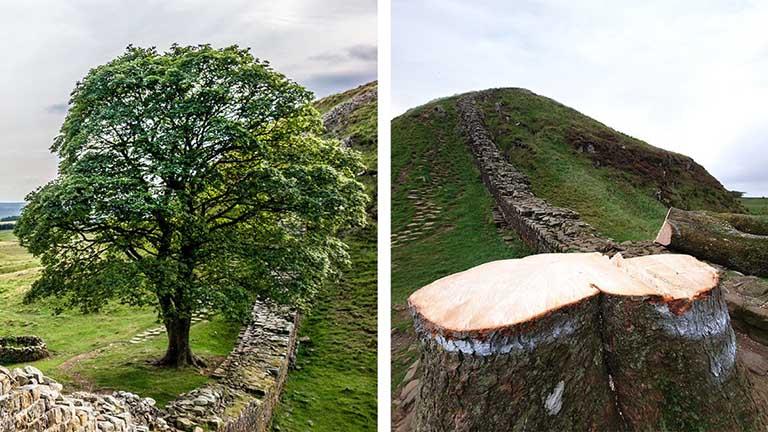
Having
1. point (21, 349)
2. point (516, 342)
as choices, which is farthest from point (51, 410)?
point (516, 342)

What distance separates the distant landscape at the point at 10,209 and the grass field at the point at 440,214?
2.34 metres

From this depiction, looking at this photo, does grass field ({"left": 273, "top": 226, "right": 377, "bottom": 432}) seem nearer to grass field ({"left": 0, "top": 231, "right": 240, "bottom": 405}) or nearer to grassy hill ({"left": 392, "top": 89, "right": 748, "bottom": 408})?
grass field ({"left": 0, "top": 231, "right": 240, "bottom": 405})

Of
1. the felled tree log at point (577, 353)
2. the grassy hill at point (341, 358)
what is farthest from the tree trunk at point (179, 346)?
the felled tree log at point (577, 353)

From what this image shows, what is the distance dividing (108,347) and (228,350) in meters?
0.86

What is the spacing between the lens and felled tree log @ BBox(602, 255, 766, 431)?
5.86 ft

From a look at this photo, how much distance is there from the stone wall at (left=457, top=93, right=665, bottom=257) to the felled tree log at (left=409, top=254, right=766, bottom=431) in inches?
50.2

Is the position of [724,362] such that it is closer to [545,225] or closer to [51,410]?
[545,225]

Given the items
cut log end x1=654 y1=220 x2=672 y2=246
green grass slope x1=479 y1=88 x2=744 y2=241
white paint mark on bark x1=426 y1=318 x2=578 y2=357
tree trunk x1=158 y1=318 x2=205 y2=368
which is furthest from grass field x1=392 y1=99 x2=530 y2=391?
tree trunk x1=158 y1=318 x2=205 y2=368

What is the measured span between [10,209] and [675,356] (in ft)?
12.3

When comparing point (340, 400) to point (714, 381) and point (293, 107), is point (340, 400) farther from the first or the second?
point (714, 381)

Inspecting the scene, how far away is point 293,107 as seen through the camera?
15.2ft

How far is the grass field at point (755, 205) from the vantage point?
318 cm

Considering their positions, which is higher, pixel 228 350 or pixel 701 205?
pixel 701 205

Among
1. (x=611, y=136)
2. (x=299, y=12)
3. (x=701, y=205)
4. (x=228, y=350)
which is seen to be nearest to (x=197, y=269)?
(x=228, y=350)
